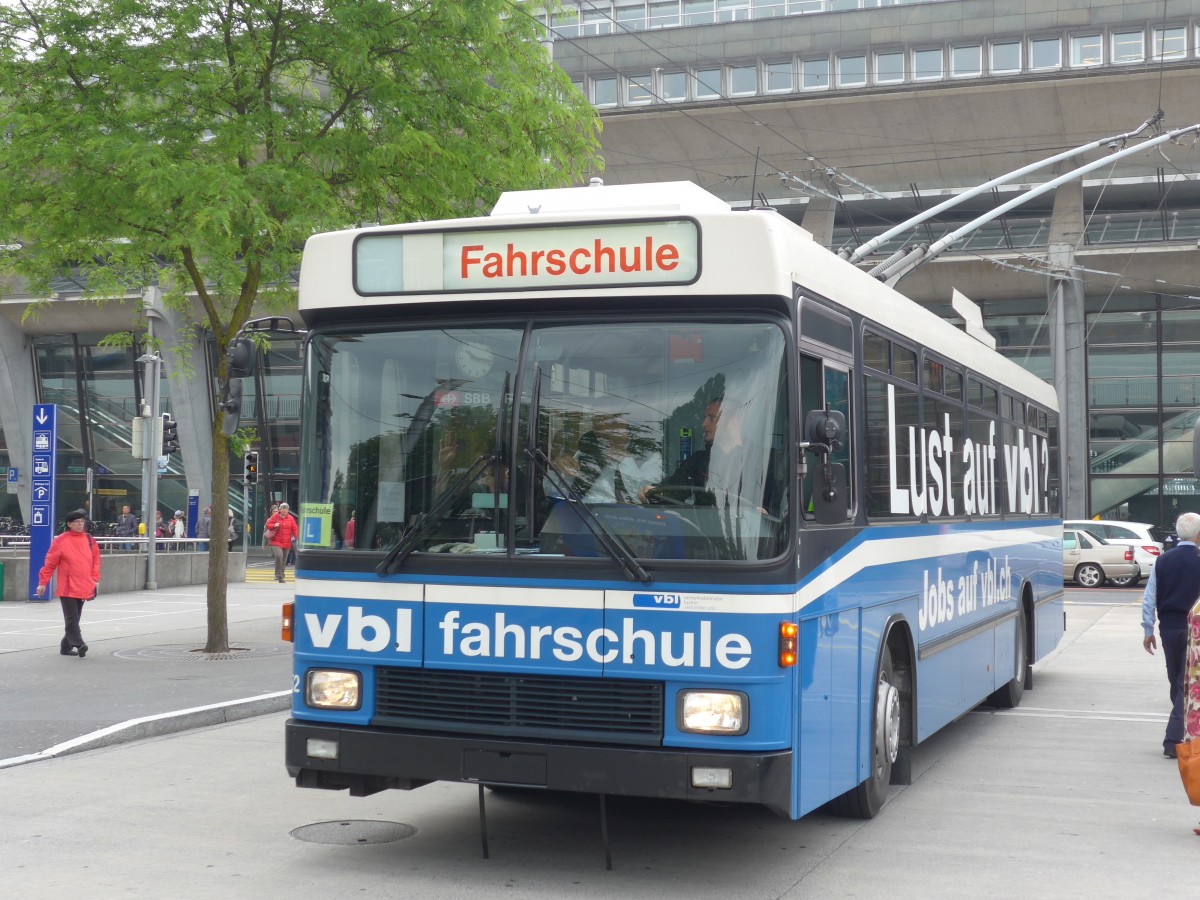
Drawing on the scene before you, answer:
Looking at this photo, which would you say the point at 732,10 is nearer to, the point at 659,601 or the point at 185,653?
the point at 185,653

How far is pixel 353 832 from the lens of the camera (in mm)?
7453

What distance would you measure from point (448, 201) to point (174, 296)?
123 inches

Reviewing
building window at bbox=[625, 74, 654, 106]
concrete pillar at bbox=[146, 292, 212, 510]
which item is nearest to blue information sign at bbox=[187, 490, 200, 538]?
concrete pillar at bbox=[146, 292, 212, 510]

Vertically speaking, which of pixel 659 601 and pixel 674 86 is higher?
pixel 674 86

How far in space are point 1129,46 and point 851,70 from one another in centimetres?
691

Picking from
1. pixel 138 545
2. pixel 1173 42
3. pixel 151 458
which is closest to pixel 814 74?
pixel 1173 42

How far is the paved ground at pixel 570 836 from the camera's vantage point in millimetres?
6438

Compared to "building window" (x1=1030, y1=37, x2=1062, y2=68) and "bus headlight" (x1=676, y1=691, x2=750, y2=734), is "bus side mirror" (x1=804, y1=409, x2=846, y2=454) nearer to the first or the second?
"bus headlight" (x1=676, y1=691, x2=750, y2=734)

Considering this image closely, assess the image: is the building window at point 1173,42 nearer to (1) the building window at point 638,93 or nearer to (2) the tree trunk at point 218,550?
(1) the building window at point 638,93

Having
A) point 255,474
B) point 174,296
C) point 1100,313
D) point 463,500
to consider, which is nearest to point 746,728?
point 463,500

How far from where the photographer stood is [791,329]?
624cm

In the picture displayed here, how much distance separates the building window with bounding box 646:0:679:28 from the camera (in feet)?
129

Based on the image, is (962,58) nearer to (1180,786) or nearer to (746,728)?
(1180,786)

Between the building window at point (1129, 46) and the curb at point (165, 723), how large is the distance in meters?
30.3
